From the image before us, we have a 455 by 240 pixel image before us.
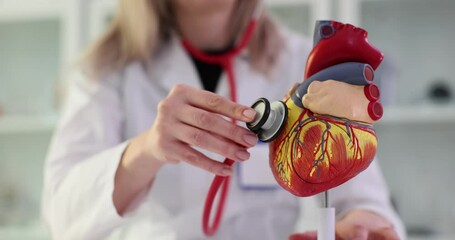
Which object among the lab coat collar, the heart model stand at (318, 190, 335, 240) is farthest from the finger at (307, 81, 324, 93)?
the lab coat collar

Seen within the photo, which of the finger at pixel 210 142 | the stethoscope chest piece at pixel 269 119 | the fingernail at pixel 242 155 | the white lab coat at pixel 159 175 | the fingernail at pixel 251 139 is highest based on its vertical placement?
the stethoscope chest piece at pixel 269 119

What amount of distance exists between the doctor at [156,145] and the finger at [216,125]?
0.06 m

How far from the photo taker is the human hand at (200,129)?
501 millimetres

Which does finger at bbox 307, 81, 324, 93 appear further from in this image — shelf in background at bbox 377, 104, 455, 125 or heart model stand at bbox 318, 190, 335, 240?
shelf in background at bbox 377, 104, 455, 125

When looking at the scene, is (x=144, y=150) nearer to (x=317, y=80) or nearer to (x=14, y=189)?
(x=317, y=80)

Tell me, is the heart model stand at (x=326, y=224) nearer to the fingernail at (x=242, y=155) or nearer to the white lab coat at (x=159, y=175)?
the fingernail at (x=242, y=155)

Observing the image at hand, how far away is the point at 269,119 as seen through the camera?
48cm

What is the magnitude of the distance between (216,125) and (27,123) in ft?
4.64

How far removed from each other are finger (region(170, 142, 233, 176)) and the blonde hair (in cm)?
39

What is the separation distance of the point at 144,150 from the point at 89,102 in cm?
30

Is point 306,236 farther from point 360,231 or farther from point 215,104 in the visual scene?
point 215,104

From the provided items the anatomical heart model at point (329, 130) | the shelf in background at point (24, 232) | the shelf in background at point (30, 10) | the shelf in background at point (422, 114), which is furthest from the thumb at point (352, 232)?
the shelf in background at point (30, 10)

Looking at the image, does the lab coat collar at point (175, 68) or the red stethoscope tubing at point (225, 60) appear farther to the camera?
the lab coat collar at point (175, 68)

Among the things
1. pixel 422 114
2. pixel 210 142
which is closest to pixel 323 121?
pixel 210 142
